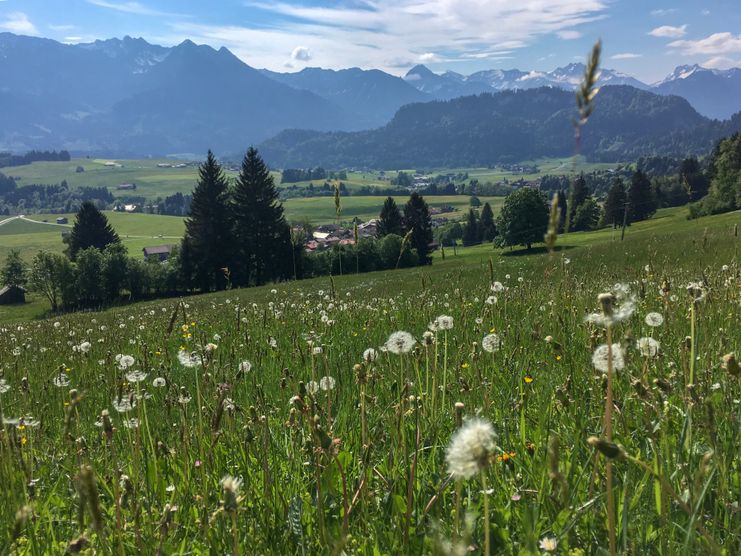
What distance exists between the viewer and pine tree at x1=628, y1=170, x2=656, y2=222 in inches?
4478

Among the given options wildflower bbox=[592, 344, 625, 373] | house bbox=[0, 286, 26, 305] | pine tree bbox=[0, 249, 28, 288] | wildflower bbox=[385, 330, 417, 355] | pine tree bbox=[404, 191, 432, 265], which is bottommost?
house bbox=[0, 286, 26, 305]

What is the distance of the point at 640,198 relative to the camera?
11438cm

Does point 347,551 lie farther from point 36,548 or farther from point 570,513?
point 36,548

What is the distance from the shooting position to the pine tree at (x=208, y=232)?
73625 mm

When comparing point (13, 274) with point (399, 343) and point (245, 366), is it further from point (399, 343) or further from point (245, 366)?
point (399, 343)

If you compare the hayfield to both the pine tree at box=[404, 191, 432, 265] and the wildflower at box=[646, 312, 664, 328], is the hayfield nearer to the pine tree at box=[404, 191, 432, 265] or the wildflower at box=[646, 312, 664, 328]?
the wildflower at box=[646, 312, 664, 328]

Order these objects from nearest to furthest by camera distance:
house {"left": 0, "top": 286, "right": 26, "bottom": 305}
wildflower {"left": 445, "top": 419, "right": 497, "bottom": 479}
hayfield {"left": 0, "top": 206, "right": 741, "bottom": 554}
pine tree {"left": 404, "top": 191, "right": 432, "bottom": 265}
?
wildflower {"left": 445, "top": 419, "right": 497, "bottom": 479}, hayfield {"left": 0, "top": 206, "right": 741, "bottom": 554}, house {"left": 0, "top": 286, "right": 26, "bottom": 305}, pine tree {"left": 404, "top": 191, "right": 432, "bottom": 265}

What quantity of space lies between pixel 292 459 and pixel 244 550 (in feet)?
2.47

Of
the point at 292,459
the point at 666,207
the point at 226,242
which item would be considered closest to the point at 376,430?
the point at 292,459

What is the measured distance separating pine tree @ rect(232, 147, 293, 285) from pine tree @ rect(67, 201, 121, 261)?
28.7m

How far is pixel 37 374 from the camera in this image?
6102mm

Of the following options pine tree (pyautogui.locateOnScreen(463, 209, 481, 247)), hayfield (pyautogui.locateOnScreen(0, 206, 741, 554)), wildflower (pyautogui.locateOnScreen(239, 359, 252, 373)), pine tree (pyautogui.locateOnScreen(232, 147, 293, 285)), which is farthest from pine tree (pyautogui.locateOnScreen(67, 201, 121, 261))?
hayfield (pyautogui.locateOnScreen(0, 206, 741, 554))

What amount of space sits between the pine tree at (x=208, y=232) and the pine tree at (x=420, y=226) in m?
31.6

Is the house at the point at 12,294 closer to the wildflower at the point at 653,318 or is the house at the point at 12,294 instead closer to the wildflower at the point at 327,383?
the wildflower at the point at 327,383
